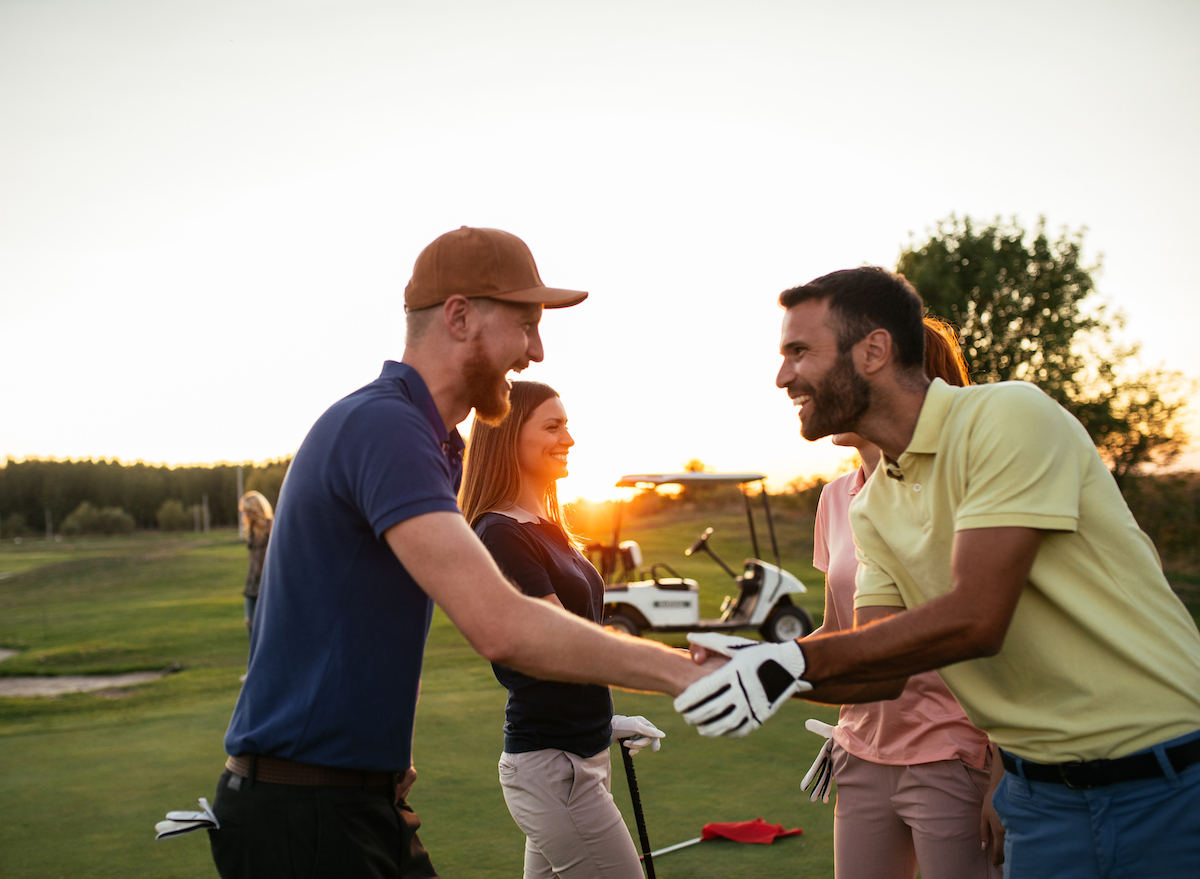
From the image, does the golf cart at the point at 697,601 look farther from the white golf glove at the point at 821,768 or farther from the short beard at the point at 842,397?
the short beard at the point at 842,397

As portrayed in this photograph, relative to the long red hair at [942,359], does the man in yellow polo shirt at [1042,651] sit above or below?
below

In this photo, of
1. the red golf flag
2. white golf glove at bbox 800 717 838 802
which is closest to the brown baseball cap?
white golf glove at bbox 800 717 838 802

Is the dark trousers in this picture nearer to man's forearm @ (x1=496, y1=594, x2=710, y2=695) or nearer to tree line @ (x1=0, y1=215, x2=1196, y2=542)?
man's forearm @ (x1=496, y1=594, x2=710, y2=695)

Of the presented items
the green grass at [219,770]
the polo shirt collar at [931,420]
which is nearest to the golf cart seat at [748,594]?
the green grass at [219,770]

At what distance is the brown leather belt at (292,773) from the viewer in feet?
5.95

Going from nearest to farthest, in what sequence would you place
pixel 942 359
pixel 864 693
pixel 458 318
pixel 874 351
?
1. pixel 458 318
2. pixel 874 351
3. pixel 864 693
4. pixel 942 359

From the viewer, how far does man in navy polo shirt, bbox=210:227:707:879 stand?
173 cm

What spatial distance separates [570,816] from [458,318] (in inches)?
62.6

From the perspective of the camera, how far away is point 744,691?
1.99m

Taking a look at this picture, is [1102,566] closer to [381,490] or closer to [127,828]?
[381,490]

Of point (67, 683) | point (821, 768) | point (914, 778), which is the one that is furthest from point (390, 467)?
point (67, 683)

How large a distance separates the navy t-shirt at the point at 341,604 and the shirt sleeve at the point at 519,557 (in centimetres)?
93

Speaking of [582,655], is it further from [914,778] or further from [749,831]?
[749,831]

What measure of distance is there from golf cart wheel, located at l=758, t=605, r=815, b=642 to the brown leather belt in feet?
38.8
